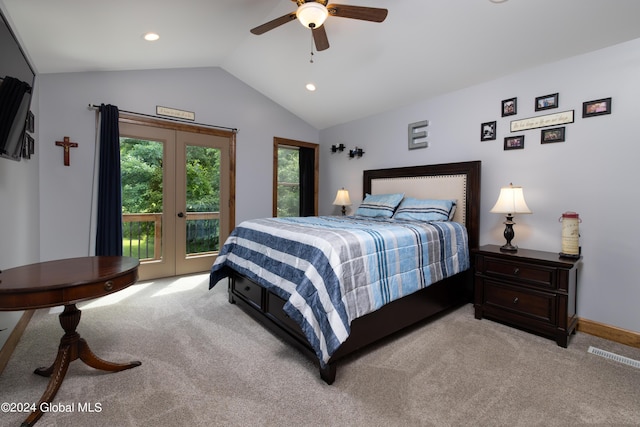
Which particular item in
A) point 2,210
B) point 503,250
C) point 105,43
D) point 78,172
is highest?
point 105,43

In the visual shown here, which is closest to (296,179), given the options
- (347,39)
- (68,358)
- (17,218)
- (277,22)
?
(347,39)

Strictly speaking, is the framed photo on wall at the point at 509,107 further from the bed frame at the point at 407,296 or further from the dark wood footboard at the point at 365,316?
the dark wood footboard at the point at 365,316

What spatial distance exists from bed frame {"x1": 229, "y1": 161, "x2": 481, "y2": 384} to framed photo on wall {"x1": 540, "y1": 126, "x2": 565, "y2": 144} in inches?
23.8

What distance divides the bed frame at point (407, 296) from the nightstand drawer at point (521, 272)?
376 mm

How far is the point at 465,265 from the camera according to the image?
306cm

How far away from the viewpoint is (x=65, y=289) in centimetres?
147

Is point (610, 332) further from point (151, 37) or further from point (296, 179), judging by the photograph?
point (151, 37)

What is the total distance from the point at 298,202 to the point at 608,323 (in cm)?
423

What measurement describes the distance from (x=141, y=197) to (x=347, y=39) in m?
3.13

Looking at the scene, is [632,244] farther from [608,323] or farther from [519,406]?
[519,406]

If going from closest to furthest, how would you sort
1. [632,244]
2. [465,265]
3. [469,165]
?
1. [632,244]
2. [465,265]
3. [469,165]

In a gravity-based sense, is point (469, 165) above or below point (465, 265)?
above

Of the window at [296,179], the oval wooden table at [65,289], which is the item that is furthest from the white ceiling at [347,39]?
the oval wooden table at [65,289]

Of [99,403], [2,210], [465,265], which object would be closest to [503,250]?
[465,265]
